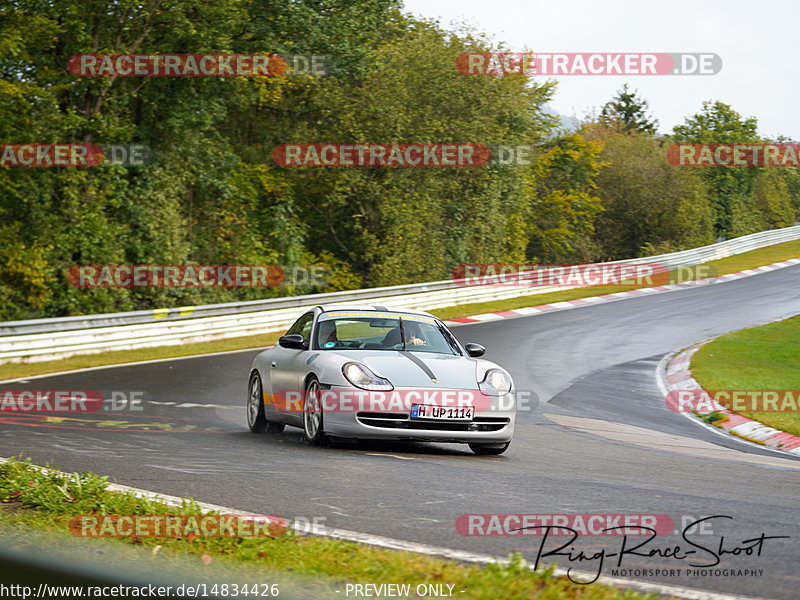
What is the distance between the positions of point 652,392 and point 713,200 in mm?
43615

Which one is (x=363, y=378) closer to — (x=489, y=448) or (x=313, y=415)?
(x=313, y=415)

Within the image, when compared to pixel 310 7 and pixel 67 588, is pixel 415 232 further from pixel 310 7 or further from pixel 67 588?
pixel 67 588

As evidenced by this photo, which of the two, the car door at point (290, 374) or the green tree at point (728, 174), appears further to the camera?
the green tree at point (728, 174)

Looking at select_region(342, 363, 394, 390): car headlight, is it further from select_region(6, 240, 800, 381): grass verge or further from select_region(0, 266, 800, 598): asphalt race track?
select_region(6, 240, 800, 381): grass verge

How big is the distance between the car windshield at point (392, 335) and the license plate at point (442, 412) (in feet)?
4.05

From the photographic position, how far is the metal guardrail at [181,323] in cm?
1909

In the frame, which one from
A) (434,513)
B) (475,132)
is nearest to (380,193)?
(475,132)

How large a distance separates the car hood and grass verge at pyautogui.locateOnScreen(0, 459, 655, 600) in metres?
3.58

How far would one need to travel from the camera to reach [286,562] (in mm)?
4234

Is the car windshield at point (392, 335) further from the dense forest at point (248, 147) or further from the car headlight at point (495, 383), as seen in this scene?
the dense forest at point (248, 147)

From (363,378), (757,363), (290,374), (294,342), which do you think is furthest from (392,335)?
(757,363)

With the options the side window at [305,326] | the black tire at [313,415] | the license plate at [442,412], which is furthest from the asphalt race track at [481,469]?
the side window at [305,326]

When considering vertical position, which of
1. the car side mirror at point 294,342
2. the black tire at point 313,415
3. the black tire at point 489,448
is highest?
the car side mirror at point 294,342

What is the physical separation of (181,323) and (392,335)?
13373 mm
